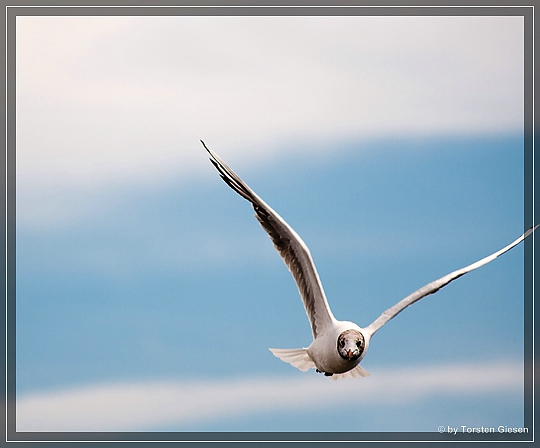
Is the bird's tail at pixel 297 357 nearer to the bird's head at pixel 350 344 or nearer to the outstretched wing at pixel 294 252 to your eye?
the outstretched wing at pixel 294 252

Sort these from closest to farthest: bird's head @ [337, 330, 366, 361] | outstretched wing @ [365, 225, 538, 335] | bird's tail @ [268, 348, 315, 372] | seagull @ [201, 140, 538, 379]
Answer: seagull @ [201, 140, 538, 379]
bird's head @ [337, 330, 366, 361]
outstretched wing @ [365, 225, 538, 335]
bird's tail @ [268, 348, 315, 372]

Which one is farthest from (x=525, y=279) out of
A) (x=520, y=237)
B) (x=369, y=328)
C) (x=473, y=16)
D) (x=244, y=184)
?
(x=244, y=184)

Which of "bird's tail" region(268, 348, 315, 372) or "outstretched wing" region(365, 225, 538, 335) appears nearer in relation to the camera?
"outstretched wing" region(365, 225, 538, 335)

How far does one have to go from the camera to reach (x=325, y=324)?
9.40 m

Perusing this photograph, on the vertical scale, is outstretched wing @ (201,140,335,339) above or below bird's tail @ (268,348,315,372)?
above

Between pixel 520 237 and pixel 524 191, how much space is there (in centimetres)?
58

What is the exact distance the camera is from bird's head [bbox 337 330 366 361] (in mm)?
8961

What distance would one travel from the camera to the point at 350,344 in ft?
29.4

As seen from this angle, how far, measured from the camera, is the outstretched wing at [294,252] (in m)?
8.62

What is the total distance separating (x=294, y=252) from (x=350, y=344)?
3.43 ft

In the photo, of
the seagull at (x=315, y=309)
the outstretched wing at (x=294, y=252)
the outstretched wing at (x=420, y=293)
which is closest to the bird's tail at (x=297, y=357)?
the seagull at (x=315, y=309)

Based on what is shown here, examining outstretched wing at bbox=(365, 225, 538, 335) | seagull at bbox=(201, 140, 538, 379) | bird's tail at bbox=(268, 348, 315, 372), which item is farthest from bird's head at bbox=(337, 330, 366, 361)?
bird's tail at bbox=(268, 348, 315, 372)

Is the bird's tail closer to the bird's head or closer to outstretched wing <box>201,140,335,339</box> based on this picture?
outstretched wing <box>201,140,335,339</box>

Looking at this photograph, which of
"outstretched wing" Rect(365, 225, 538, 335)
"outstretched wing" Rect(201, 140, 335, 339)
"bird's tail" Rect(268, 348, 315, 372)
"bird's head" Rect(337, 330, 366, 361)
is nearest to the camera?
"outstretched wing" Rect(201, 140, 335, 339)
